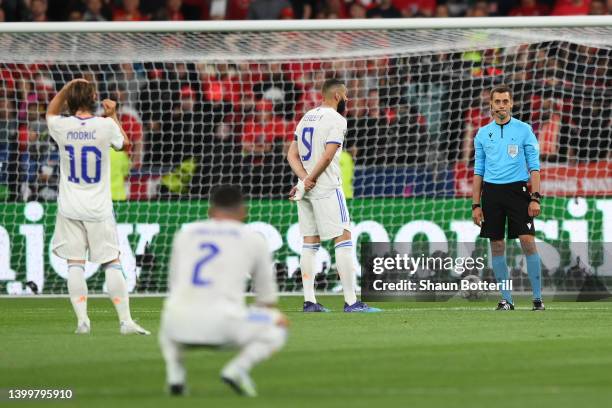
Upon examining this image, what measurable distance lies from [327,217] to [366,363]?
15.2ft

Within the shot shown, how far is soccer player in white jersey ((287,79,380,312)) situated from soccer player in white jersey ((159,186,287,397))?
6.02m

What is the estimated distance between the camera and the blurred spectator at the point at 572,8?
70.2 feet

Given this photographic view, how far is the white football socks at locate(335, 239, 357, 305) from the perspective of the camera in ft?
43.5

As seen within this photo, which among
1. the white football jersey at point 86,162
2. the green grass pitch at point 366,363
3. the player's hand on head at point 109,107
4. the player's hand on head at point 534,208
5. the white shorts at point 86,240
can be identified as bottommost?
the green grass pitch at point 366,363

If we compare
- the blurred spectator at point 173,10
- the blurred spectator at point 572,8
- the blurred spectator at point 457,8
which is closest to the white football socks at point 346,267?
the blurred spectator at point 173,10

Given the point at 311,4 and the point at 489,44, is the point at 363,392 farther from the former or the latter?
the point at 311,4

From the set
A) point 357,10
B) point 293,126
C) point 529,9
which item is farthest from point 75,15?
point 529,9

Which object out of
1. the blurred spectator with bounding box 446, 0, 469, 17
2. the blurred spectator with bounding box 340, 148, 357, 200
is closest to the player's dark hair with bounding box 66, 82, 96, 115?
the blurred spectator with bounding box 340, 148, 357, 200

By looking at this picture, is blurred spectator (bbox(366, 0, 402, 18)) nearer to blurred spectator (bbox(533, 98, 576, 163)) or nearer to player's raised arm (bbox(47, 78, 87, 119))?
blurred spectator (bbox(533, 98, 576, 163))

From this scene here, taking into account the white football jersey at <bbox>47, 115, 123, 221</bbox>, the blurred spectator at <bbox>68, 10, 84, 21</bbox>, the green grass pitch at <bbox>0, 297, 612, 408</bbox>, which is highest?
the blurred spectator at <bbox>68, 10, 84, 21</bbox>

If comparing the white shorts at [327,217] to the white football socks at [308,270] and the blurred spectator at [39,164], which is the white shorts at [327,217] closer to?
the white football socks at [308,270]

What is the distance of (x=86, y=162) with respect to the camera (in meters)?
11.1

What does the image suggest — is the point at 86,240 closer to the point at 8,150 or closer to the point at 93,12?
the point at 8,150

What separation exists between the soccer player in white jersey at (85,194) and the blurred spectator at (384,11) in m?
11.0
